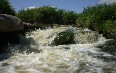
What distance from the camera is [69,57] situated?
1223 centimetres

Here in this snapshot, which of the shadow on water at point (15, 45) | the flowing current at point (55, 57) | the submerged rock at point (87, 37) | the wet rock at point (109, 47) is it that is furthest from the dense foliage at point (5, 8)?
the wet rock at point (109, 47)

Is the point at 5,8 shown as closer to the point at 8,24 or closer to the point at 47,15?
the point at 8,24

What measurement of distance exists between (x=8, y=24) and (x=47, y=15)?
9663mm

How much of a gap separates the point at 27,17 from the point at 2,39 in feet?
26.5

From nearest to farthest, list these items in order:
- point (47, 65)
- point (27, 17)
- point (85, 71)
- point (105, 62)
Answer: point (85, 71), point (47, 65), point (105, 62), point (27, 17)

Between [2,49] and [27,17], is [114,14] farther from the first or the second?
[2,49]

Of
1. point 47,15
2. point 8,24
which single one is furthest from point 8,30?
point 47,15

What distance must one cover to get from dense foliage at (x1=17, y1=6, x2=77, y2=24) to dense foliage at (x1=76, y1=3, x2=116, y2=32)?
3.29 m

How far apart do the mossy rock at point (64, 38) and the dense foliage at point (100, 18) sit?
2698mm

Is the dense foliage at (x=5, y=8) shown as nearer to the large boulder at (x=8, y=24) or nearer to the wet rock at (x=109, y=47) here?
the large boulder at (x=8, y=24)

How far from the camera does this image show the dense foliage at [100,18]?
58.6 ft

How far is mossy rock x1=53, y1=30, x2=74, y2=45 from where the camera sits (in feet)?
53.0

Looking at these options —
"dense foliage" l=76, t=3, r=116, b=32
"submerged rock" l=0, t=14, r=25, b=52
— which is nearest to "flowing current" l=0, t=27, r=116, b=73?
"submerged rock" l=0, t=14, r=25, b=52

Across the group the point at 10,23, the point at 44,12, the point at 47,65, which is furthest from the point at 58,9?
the point at 47,65
